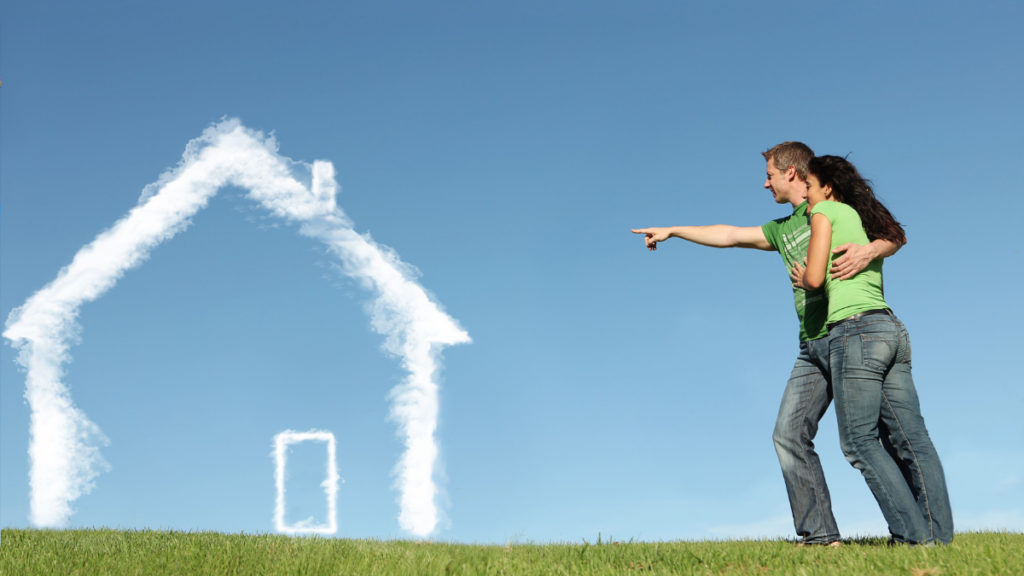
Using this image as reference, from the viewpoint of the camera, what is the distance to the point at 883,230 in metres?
5.80

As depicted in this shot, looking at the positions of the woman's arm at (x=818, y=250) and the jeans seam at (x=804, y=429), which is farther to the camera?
the jeans seam at (x=804, y=429)

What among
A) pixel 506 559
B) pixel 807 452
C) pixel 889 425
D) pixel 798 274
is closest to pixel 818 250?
pixel 798 274

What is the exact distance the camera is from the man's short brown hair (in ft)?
20.4

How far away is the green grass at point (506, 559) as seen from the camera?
14.7 feet

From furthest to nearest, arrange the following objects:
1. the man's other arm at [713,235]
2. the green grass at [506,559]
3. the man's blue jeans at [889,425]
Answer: the man's other arm at [713,235]
the man's blue jeans at [889,425]
the green grass at [506,559]

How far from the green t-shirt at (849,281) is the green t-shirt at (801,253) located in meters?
0.19

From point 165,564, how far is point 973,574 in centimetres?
566

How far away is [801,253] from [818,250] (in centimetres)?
64

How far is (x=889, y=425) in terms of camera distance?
5.61 m

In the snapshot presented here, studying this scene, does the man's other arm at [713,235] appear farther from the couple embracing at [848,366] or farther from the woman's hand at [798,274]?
the woman's hand at [798,274]

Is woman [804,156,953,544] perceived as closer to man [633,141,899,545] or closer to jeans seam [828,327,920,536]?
jeans seam [828,327,920,536]

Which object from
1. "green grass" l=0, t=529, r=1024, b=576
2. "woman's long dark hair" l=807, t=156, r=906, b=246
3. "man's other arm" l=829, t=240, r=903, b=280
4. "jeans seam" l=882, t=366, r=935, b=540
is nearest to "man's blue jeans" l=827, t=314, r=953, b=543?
"jeans seam" l=882, t=366, r=935, b=540

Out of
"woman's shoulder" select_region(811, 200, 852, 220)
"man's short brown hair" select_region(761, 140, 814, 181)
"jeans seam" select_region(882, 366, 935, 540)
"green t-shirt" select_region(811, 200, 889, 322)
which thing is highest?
"man's short brown hair" select_region(761, 140, 814, 181)

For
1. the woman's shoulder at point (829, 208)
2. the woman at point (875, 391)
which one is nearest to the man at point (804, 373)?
the woman at point (875, 391)
